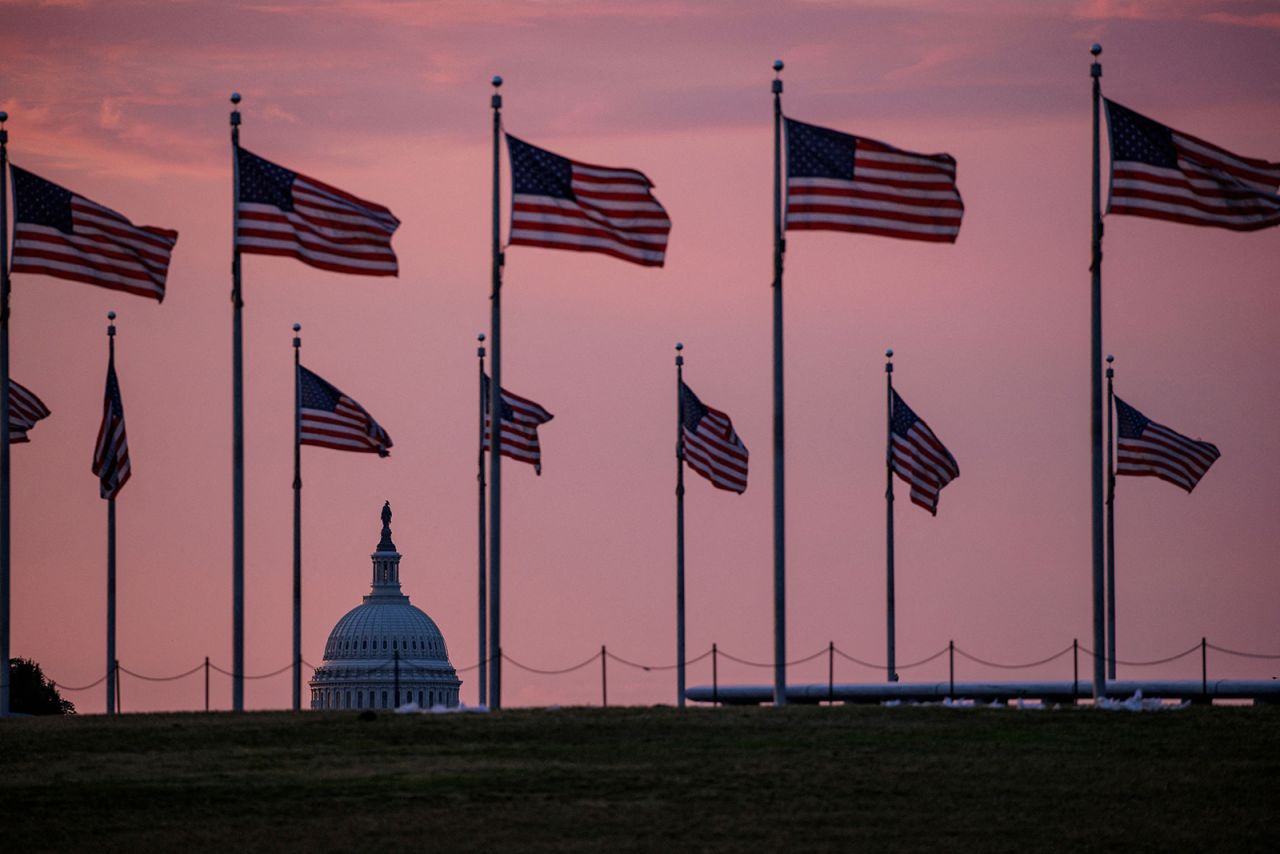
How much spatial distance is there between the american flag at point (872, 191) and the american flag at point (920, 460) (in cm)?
1998

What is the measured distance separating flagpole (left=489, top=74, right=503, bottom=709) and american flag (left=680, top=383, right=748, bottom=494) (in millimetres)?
14060

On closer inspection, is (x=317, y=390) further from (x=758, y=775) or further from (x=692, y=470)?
(x=758, y=775)

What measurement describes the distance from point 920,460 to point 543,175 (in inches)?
827

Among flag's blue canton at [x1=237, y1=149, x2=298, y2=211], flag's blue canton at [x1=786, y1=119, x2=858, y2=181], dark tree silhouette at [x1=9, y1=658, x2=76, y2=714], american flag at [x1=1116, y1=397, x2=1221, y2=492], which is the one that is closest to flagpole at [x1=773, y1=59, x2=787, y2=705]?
flag's blue canton at [x1=786, y1=119, x2=858, y2=181]

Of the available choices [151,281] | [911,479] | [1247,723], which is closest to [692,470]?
[911,479]

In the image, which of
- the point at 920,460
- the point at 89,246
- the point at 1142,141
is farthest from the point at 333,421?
the point at 1142,141

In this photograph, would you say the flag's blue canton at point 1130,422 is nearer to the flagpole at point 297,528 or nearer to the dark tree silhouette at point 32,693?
the flagpole at point 297,528

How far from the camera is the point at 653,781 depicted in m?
A: 42.7

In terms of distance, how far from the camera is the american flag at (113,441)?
6644cm

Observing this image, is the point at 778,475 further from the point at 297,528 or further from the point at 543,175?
the point at 297,528

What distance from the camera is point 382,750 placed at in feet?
150

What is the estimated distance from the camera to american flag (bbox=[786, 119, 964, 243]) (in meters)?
51.6

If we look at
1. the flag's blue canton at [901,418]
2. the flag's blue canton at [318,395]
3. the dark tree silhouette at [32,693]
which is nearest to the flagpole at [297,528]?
the flag's blue canton at [318,395]

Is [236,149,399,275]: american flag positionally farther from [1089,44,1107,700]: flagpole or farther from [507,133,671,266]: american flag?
[1089,44,1107,700]: flagpole
